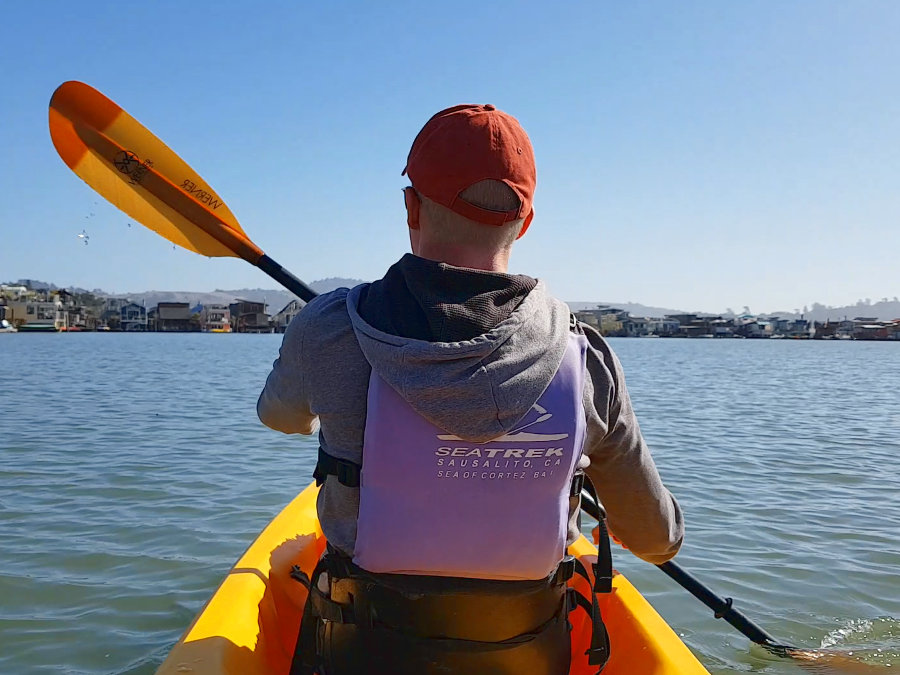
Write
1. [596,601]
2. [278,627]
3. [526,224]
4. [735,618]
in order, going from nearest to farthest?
[526,224]
[596,601]
[278,627]
[735,618]

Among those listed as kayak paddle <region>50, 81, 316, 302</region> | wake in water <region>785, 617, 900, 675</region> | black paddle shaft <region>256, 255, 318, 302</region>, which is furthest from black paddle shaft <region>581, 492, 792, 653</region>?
kayak paddle <region>50, 81, 316, 302</region>

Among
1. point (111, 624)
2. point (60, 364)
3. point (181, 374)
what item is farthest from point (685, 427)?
point (60, 364)

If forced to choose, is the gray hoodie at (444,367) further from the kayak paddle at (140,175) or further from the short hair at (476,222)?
the kayak paddle at (140,175)

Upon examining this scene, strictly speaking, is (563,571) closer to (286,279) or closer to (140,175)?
(286,279)

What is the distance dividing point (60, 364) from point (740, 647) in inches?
1005

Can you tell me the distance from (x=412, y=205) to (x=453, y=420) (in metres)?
0.43

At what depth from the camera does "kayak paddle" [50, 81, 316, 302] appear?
2895 millimetres

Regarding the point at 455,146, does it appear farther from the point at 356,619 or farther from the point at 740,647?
the point at 740,647

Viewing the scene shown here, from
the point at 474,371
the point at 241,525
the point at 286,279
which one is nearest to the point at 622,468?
the point at 474,371

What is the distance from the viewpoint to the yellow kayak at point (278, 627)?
78.9 inches

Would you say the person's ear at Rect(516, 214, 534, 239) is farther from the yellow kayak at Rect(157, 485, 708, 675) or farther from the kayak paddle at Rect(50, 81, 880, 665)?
the kayak paddle at Rect(50, 81, 880, 665)

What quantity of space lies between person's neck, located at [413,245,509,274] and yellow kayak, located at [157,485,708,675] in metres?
1.21

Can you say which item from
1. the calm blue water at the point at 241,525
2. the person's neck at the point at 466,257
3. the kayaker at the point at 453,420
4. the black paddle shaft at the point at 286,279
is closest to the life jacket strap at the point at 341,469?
the kayaker at the point at 453,420

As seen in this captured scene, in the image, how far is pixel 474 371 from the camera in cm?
127
